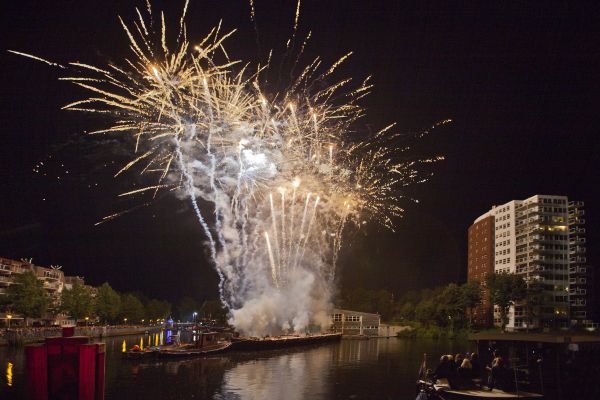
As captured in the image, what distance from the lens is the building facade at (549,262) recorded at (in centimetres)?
8806

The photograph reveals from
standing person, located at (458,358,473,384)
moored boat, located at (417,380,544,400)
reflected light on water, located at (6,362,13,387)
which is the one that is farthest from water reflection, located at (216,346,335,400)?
reflected light on water, located at (6,362,13,387)

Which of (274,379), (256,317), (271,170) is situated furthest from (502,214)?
(274,379)

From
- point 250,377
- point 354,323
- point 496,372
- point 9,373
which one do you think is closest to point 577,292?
point 354,323

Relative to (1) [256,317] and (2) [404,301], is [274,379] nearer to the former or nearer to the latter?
(1) [256,317]

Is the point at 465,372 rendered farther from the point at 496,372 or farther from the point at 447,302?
the point at 447,302

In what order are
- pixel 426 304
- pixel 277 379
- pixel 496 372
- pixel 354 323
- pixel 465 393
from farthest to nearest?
pixel 426 304
pixel 354 323
pixel 277 379
pixel 496 372
pixel 465 393

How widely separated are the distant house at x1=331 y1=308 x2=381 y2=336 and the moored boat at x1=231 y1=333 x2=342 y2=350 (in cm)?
1429

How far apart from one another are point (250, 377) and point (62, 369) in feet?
97.7

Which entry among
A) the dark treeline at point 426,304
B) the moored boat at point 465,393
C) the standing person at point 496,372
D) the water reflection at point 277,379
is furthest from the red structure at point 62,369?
the dark treeline at point 426,304

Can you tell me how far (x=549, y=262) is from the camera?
90.9 meters

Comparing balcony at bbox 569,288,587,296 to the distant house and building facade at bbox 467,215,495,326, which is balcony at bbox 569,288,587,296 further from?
the distant house

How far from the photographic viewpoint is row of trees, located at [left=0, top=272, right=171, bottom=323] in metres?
76.5

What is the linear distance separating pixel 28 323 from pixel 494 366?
93210mm

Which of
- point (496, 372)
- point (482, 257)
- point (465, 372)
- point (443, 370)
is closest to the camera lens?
point (496, 372)
